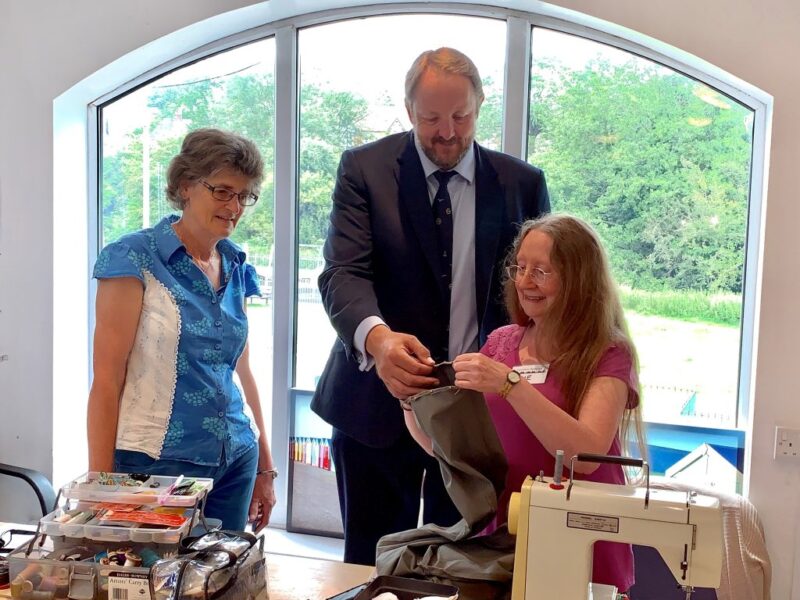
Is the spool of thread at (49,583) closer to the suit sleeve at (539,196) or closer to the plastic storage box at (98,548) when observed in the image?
the plastic storage box at (98,548)

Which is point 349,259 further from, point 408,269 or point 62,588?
point 62,588

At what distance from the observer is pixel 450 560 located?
136cm

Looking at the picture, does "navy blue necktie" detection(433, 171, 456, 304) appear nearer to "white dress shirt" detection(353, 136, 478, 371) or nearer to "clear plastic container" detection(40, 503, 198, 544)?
"white dress shirt" detection(353, 136, 478, 371)

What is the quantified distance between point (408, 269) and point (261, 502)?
2.50 feet

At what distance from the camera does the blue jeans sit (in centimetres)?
187

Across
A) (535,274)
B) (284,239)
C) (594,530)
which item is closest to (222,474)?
(535,274)

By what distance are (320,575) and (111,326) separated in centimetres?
77

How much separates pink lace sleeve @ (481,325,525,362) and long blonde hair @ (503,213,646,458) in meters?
0.06

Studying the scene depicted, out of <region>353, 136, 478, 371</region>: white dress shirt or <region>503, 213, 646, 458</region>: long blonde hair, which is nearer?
<region>503, 213, 646, 458</region>: long blonde hair

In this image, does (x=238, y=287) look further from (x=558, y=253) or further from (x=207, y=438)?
(x=558, y=253)

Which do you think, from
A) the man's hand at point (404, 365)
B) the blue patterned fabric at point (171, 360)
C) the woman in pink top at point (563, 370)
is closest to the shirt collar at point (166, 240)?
the blue patterned fabric at point (171, 360)

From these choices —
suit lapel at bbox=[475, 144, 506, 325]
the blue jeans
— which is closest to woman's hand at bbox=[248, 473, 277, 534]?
the blue jeans

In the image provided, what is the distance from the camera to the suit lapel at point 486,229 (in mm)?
1971

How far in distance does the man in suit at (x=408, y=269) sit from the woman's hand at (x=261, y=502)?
9.0 inches
